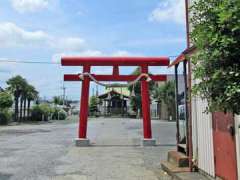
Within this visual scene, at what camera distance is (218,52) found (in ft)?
10.5

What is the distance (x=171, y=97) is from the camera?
42094 mm

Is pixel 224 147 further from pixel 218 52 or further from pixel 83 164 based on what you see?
pixel 83 164

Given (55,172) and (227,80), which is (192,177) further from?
(227,80)

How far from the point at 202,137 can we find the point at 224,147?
1.24m

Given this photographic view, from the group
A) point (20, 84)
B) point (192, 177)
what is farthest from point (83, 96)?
point (20, 84)

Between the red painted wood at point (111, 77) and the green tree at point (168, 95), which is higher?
the green tree at point (168, 95)

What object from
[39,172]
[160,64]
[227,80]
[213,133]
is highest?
[160,64]

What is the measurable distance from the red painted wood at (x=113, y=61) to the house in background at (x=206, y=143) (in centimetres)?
547

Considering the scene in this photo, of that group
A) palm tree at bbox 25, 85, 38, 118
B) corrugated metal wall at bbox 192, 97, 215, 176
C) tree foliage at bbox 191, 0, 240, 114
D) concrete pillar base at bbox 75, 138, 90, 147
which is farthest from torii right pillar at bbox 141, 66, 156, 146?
palm tree at bbox 25, 85, 38, 118

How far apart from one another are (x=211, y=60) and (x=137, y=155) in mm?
8292

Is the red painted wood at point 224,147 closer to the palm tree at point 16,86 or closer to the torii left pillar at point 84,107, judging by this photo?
the torii left pillar at point 84,107

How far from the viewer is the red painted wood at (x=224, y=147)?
5.45m

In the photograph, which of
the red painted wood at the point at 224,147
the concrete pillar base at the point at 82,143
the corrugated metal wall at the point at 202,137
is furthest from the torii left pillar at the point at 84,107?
the red painted wood at the point at 224,147

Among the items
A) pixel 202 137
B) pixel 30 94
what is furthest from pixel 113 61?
pixel 30 94
